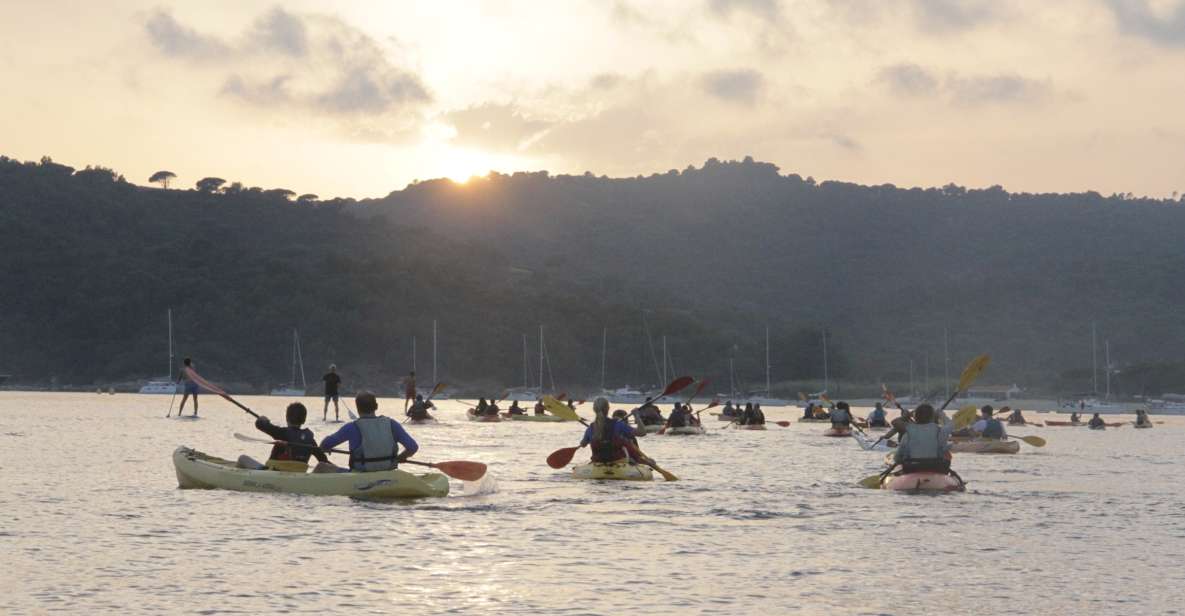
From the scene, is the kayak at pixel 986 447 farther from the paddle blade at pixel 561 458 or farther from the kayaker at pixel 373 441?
the kayaker at pixel 373 441

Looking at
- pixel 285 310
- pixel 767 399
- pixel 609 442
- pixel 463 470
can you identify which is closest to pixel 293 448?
pixel 463 470

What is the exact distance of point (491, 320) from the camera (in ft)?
464

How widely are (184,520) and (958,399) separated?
102677mm

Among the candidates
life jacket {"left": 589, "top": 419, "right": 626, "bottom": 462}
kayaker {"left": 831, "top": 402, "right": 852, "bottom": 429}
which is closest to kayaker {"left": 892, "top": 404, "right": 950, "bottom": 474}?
life jacket {"left": 589, "top": 419, "right": 626, "bottom": 462}

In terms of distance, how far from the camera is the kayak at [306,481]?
2144 centimetres

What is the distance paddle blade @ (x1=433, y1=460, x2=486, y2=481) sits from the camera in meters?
23.0

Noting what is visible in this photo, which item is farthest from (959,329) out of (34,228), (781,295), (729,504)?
(729,504)

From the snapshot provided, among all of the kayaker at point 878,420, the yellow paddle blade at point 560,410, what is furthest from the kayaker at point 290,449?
the kayaker at point 878,420

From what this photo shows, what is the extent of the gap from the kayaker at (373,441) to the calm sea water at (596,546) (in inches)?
26.7

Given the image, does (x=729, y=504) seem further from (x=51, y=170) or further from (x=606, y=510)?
(x=51, y=170)

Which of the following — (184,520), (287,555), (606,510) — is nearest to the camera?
(287,555)

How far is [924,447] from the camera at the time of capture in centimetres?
2441

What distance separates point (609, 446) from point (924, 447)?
5.27 meters

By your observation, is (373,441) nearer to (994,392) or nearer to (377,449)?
(377,449)
